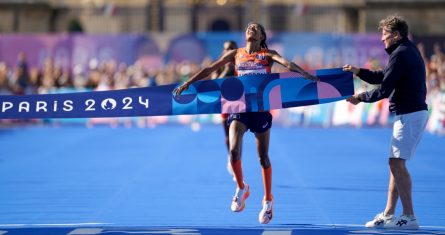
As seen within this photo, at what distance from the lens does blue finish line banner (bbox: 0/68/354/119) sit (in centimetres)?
1066

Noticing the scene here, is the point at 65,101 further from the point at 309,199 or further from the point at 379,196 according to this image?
the point at 379,196

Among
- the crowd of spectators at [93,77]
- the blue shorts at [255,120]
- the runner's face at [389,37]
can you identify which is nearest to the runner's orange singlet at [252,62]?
the blue shorts at [255,120]

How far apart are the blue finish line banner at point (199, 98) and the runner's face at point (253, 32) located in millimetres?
468

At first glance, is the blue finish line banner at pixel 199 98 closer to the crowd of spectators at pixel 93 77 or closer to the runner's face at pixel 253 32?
the runner's face at pixel 253 32

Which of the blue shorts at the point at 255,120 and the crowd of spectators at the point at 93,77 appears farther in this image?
the crowd of spectators at the point at 93,77

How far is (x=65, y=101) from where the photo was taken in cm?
1081

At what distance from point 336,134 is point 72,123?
9357mm

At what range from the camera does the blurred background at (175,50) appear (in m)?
29.0

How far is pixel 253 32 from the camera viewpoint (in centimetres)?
1030

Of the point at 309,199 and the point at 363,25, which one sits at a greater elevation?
the point at 363,25

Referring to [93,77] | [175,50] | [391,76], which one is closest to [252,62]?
[391,76]

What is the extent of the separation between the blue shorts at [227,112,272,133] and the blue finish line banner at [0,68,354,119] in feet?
0.21

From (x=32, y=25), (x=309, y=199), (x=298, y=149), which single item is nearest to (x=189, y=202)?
(x=309, y=199)

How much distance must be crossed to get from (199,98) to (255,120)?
29.9 inches
